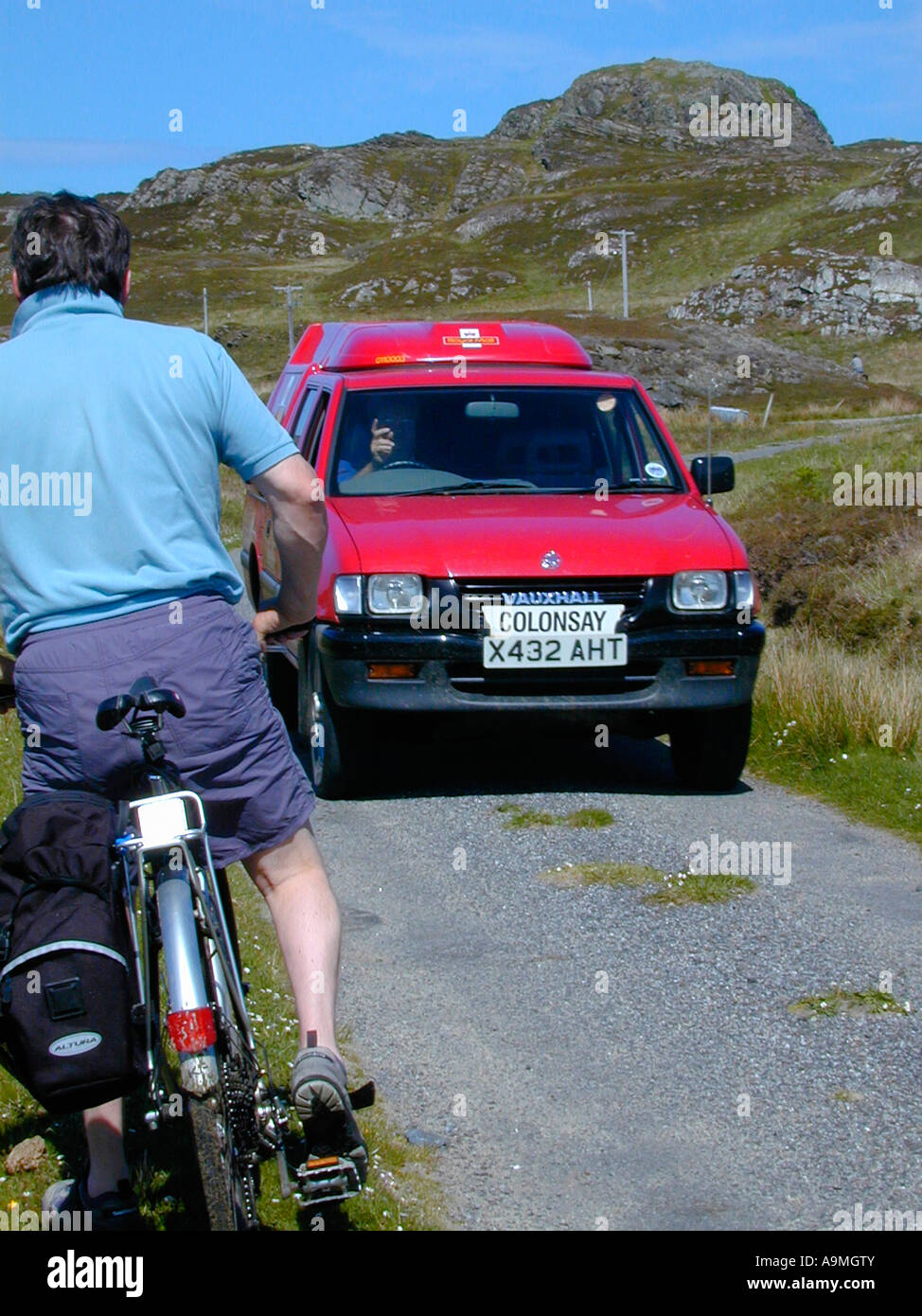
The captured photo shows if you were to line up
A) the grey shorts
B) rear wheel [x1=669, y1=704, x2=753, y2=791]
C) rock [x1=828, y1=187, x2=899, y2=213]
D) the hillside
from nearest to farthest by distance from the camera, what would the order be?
the grey shorts
rear wheel [x1=669, y1=704, x2=753, y2=791]
the hillside
rock [x1=828, y1=187, x2=899, y2=213]

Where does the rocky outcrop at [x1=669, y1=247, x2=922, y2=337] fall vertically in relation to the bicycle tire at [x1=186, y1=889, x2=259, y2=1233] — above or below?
above

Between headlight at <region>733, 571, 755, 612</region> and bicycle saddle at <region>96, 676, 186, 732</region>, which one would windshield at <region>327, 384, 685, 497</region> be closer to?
headlight at <region>733, 571, 755, 612</region>

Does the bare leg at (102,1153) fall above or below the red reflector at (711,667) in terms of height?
below

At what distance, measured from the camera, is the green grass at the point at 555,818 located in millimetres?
7039

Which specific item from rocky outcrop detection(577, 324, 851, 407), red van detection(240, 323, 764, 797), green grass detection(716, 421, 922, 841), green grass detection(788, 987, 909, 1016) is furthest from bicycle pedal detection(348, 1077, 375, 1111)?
rocky outcrop detection(577, 324, 851, 407)

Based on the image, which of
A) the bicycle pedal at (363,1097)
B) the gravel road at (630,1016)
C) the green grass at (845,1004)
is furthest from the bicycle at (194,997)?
the green grass at (845,1004)

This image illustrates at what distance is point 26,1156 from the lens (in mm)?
3816

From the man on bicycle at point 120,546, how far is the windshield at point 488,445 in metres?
4.99

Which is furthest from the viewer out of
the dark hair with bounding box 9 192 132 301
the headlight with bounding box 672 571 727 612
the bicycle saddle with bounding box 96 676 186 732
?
the headlight with bounding box 672 571 727 612

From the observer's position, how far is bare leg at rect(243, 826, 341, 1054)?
3.27 m

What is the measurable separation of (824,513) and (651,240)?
11199 centimetres

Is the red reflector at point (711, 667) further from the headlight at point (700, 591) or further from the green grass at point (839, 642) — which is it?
the green grass at point (839, 642)

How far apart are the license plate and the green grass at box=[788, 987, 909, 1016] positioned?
261 centimetres
